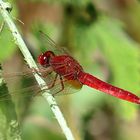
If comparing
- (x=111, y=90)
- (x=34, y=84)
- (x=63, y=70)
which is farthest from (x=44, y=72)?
(x=111, y=90)

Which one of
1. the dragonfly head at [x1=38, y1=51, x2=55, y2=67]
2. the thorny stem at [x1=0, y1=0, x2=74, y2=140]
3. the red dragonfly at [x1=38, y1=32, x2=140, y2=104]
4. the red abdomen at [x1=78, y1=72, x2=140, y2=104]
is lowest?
the thorny stem at [x1=0, y1=0, x2=74, y2=140]

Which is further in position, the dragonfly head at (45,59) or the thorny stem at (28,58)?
the dragonfly head at (45,59)

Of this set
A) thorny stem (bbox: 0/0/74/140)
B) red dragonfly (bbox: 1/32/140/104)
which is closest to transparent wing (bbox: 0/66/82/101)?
red dragonfly (bbox: 1/32/140/104)

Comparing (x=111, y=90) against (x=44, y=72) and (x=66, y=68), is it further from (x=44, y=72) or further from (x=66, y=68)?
(x=44, y=72)

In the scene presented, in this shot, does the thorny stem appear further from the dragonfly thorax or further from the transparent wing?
the dragonfly thorax

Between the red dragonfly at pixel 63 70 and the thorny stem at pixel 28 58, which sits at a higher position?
the red dragonfly at pixel 63 70

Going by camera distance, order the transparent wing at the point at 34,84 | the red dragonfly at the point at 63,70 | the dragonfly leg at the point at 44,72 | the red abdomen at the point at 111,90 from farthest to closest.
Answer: the red abdomen at the point at 111,90 → the red dragonfly at the point at 63,70 → the transparent wing at the point at 34,84 → the dragonfly leg at the point at 44,72

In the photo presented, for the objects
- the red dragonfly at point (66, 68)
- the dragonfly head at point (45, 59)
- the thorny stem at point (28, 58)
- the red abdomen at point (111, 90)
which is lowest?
the thorny stem at point (28, 58)

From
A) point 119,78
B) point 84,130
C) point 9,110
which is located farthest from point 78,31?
point 9,110

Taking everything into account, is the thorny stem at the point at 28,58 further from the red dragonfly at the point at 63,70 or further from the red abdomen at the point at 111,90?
the red abdomen at the point at 111,90

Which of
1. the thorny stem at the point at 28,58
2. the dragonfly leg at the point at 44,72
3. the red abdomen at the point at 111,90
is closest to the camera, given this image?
the thorny stem at the point at 28,58

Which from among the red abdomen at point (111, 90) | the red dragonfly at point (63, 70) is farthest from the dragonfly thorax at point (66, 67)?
the red abdomen at point (111, 90)
